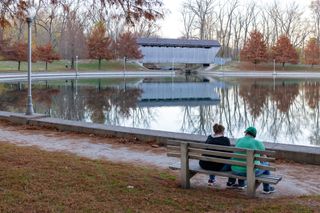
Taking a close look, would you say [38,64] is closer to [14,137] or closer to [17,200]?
[14,137]

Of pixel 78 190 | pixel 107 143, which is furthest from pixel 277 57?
pixel 78 190

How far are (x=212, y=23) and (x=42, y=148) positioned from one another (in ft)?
290

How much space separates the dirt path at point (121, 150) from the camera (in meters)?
6.56

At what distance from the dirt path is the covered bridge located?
61453mm

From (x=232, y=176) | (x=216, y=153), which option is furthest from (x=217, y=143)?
(x=232, y=176)

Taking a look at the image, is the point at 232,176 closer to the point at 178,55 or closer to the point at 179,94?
the point at 179,94

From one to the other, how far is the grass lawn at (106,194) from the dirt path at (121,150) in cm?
75

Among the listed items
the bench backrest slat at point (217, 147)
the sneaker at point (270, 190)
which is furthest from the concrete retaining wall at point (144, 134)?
the bench backrest slat at point (217, 147)

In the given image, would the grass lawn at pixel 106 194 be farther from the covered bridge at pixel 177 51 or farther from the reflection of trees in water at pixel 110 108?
the covered bridge at pixel 177 51

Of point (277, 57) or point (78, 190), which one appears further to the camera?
point (277, 57)

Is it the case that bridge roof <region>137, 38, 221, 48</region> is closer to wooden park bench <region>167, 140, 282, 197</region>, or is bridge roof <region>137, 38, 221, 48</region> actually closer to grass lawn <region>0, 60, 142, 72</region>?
grass lawn <region>0, 60, 142, 72</region>

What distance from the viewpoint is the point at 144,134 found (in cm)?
1009

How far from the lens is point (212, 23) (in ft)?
310

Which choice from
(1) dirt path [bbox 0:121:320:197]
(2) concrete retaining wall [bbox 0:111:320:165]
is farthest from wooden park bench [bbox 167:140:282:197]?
(2) concrete retaining wall [bbox 0:111:320:165]
